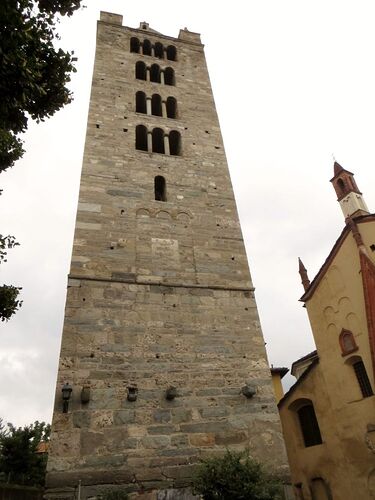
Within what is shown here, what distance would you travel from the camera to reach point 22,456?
1983cm

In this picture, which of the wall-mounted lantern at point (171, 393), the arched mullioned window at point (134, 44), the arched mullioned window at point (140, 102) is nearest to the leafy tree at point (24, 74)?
the wall-mounted lantern at point (171, 393)

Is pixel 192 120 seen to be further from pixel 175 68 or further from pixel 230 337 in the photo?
pixel 230 337

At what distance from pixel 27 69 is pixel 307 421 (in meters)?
15.9

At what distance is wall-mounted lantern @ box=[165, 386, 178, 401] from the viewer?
286 inches

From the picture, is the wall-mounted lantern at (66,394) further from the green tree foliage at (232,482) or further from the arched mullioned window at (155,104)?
the arched mullioned window at (155,104)

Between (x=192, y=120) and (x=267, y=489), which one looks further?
(x=192, y=120)

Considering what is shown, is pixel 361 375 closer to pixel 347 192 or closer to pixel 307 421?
pixel 307 421

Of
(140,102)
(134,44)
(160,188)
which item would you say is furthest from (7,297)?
(134,44)

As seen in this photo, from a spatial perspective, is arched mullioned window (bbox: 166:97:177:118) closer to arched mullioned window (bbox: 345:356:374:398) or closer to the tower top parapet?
arched mullioned window (bbox: 345:356:374:398)

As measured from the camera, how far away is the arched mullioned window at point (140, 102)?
47.3 ft

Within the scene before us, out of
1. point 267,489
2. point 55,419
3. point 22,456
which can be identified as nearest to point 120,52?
point 55,419

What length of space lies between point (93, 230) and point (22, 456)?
16.9 metres

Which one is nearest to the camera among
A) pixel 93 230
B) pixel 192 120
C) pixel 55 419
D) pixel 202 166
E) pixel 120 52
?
pixel 55 419

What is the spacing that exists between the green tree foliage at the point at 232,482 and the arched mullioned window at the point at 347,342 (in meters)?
8.73
